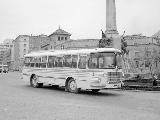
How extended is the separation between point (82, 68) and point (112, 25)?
11257mm

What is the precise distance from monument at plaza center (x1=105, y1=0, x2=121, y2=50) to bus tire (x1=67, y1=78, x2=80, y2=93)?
9694mm

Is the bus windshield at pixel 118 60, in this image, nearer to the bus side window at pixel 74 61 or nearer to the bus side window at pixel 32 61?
the bus side window at pixel 74 61

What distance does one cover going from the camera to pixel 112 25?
28500 mm

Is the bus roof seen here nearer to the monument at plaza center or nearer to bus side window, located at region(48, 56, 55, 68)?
bus side window, located at region(48, 56, 55, 68)

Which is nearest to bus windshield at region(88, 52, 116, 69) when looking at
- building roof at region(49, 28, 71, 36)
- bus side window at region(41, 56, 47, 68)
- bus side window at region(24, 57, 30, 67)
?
bus side window at region(41, 56, 47, 68)

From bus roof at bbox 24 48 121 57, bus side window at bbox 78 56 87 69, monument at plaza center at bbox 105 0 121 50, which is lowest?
bus side window at bbox 78 56 87 69

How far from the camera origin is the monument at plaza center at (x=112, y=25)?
1102 inches

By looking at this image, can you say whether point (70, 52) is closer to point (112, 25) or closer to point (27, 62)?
point (27, 62)

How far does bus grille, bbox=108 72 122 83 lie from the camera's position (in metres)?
17.2

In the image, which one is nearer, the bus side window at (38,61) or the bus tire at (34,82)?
the bus side window at (38,61)

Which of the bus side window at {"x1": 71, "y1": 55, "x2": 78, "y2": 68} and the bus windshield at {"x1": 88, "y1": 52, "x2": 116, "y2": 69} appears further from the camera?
the bus side window at {"x1": 71, "y1": 55, "x2": 78, "y2": 68}

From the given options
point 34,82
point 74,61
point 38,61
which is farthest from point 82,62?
point 34,82

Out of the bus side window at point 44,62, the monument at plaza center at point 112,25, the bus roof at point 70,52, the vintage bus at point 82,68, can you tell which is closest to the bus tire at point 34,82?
the vintage bus at point 82,68

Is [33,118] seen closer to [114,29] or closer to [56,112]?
[56,112]
